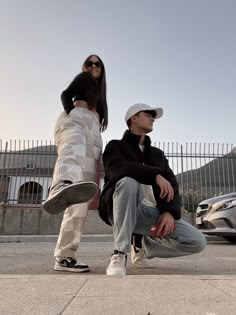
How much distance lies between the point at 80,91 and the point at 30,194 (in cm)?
783

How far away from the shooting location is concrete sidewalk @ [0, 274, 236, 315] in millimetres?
1271

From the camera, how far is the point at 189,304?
4.46ft

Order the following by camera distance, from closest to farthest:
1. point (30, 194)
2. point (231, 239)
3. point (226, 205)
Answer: point (226, 205), point (231, 239), point (30, 194)

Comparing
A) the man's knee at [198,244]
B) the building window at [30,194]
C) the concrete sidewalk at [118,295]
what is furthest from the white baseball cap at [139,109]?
the building window at [30,194]

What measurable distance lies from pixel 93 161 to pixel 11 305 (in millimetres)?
1696

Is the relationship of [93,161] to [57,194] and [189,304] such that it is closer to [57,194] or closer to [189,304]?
[57,194]

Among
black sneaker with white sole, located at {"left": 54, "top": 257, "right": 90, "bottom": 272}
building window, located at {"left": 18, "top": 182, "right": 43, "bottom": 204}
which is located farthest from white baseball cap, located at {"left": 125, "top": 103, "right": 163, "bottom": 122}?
building window, located at {"left": 18, "top": 182, "right": 43, "bottom": 204}

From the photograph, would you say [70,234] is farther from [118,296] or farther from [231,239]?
Answer: [231,239]

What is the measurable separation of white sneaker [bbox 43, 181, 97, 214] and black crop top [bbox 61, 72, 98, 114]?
779mm

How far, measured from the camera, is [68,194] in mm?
2336

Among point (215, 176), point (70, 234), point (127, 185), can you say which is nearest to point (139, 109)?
point (127, 185)

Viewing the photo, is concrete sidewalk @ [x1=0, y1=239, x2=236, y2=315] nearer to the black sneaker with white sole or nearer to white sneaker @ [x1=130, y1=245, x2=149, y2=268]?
the black sneaker with white sole

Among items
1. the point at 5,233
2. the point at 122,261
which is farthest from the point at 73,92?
the point at 5,233

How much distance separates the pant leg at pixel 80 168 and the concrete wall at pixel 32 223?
7.24 metres
